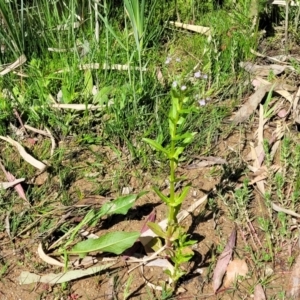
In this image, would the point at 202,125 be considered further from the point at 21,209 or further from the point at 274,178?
the point at 21,209

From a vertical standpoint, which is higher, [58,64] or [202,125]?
[58,64]

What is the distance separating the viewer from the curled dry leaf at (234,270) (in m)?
2.12

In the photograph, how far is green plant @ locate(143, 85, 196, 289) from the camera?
6.07 feet

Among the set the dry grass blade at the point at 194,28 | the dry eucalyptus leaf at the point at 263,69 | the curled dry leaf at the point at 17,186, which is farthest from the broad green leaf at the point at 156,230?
the dry grass blade at the point at 194,28

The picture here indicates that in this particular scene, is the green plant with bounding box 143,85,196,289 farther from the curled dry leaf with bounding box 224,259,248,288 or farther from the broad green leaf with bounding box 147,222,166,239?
the curled dry leaf with bounding box 224,259,248,288

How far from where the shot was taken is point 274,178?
2414 mm

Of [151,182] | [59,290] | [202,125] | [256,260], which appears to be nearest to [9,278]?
[59,290]

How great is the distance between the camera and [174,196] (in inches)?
78.7

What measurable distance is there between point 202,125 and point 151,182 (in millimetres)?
360

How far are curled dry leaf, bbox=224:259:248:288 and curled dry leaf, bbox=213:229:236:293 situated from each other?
2 centimetres

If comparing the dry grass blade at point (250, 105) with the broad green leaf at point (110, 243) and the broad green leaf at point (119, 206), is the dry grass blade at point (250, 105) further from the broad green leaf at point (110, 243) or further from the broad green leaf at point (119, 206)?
the broad green leaf at point (110, 243)

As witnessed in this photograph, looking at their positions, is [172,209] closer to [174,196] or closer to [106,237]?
[174,196]

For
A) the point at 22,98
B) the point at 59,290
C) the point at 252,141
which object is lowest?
the point at 59,290

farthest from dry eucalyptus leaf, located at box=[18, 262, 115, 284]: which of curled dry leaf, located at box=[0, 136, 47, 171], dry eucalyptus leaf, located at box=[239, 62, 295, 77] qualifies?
dry eucalyptus leaf, located at box=[239, 62, 295, 77]
